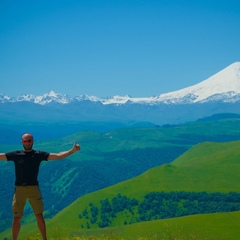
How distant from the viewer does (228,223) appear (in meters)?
116

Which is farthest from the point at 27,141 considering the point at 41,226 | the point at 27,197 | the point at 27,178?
the point at 41,226

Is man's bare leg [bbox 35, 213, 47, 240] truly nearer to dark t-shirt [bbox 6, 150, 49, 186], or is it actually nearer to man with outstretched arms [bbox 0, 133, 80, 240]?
man with outstretched arms [bbox 0, 133, 80, 240]

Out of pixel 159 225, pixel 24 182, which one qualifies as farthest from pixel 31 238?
pixel 159 225

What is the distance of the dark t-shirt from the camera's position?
15.5 meters

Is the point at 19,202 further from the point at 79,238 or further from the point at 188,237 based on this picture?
the point at 188,237

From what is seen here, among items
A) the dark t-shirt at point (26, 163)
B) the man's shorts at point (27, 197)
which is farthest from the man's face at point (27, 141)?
the man's shorts at point (27, 197)

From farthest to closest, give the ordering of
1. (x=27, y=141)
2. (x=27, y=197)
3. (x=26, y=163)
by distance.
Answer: (x=27, y=197), (x=26, y=163), (x=27, y=141)

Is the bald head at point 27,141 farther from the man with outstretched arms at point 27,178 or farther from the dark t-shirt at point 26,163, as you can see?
the dark t-shirt at point 26,163

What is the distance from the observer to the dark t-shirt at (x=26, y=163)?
1552cm

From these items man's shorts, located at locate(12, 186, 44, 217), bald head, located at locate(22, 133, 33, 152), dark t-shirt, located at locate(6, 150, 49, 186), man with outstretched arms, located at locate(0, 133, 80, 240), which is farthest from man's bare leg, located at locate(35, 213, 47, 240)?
bald head, located at locate(22, 133, 33, 152)

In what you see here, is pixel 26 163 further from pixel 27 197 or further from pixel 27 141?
pixel 27 197

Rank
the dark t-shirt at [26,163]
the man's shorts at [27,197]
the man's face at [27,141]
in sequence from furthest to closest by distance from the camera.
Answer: the man's shorts at [27,197]
the dark t-shirt at [26,163]
the man's face at [27,141]

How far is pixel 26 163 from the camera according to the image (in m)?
15.5

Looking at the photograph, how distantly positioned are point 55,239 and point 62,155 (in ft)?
12.9
